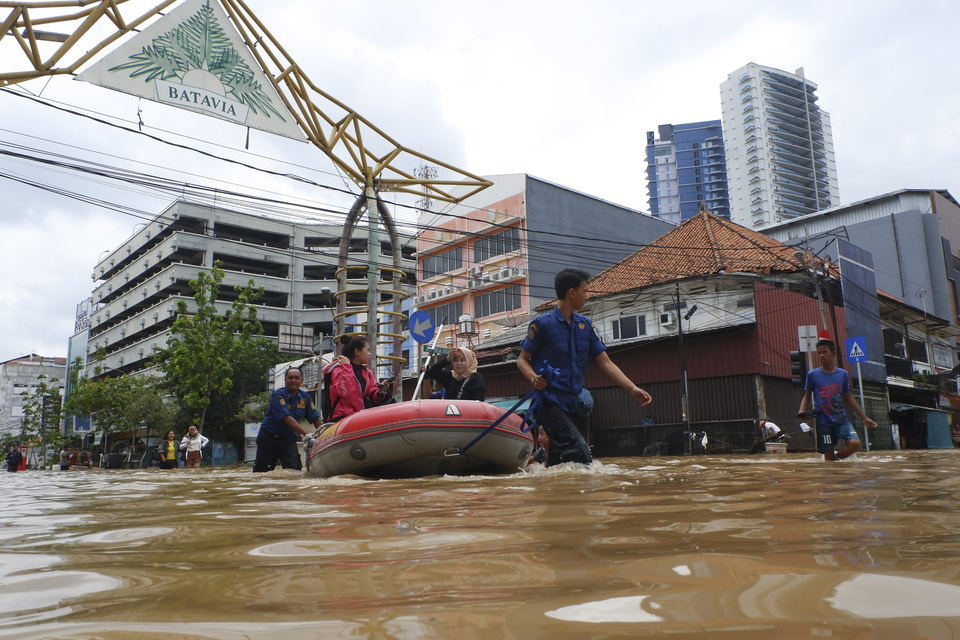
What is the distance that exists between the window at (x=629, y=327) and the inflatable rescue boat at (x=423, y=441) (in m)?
17.8

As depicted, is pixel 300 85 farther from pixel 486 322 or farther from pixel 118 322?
pixel 118 322

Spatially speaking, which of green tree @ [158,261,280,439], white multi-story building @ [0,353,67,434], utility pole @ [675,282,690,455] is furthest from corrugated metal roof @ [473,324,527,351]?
white multi-story building @ [0,353,67,434]

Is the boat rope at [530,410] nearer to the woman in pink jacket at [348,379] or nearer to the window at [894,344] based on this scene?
the woman in pink jacket at [348,379]

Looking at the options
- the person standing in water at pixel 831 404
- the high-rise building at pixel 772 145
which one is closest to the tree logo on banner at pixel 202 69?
the person standing in water at pixel 831 404

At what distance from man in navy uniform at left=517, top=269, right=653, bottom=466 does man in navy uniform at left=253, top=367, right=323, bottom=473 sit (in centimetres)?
358

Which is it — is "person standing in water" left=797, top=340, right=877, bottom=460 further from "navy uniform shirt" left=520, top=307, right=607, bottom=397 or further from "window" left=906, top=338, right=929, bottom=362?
"window" left=906, top=338, right=929, bottom=362

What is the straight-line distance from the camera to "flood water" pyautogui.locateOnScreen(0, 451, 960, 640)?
950 millimetres

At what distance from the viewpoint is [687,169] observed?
324 ft

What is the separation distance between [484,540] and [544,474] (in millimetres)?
3506

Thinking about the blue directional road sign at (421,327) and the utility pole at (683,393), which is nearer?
the blue directional road sign at (421,327)

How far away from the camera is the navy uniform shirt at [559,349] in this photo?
17.7ft

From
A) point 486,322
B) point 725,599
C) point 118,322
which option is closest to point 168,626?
point 725,599

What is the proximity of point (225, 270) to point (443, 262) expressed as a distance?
2280cm

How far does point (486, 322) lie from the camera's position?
1291 inches
